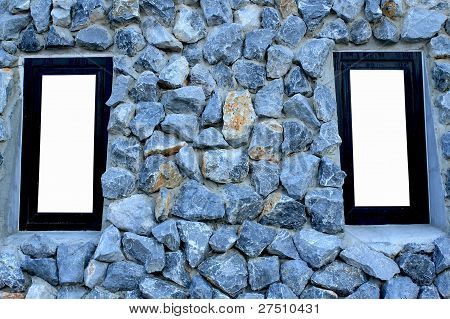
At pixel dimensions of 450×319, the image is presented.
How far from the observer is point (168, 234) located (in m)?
1.71

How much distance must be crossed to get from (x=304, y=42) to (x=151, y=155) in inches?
36.6

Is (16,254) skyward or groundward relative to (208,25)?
groundward

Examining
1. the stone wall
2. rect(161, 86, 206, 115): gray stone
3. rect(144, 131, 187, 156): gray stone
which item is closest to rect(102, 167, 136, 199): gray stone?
the stone wall

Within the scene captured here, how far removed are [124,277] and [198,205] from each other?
45cm

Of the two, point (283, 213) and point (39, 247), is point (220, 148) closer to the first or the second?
point (283, 213)

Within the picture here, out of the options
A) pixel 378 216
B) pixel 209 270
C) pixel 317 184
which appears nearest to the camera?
pixel 209 270

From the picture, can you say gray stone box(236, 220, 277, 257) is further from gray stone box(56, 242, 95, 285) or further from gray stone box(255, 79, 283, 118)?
gray stone box(56, 242, 95, 285)

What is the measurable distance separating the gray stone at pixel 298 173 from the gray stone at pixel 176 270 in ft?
1.88

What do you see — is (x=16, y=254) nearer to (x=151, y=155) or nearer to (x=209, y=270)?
(x=151, y=155)

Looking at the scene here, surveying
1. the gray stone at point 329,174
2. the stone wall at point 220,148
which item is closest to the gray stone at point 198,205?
the stone wall at point 220,148

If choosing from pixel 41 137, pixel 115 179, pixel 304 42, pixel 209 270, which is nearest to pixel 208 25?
pixel 304 42

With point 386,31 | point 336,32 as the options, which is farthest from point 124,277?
point 386,31

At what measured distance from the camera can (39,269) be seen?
179 centimetres

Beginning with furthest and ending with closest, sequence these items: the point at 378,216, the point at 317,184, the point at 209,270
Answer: the point at 378,216 < the point at 317,184 < the point at 209,270
